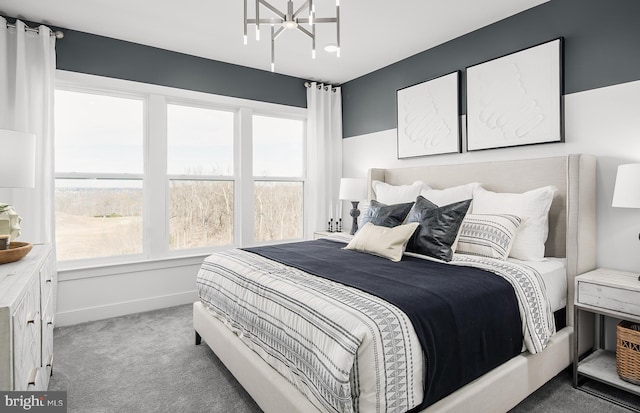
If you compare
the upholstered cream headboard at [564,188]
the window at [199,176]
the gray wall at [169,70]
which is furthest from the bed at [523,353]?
the gray wall at [169,70]

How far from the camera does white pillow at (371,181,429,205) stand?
3.45m

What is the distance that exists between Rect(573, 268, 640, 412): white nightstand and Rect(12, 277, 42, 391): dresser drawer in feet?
9.40

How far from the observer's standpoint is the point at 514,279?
2.00 metres

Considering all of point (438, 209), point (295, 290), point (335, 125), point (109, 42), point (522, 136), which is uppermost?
point (109, 42)

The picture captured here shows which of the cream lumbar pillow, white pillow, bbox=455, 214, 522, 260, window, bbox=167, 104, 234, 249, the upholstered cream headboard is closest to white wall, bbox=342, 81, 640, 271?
the upholstered cream headboard

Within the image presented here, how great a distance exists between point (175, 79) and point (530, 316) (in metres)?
3.83

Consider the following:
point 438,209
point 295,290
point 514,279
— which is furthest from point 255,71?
point 514,279

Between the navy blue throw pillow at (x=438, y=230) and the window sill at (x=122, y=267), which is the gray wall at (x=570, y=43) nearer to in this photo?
the navy blue throw pillow at (x=438, y=230)

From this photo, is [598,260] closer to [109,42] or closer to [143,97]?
[143,97]

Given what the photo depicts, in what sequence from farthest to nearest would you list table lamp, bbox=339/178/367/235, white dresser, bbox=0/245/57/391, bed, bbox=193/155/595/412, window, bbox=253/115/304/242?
1. window, bbox=253/115/304/242
2. table lamp, bbox=339/178/367/235
3. bed, bbox=193/155/595/412
4. white dresser, bbox=0/245/57/391

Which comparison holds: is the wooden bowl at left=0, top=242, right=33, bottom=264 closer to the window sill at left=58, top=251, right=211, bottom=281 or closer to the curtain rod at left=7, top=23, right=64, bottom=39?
the window sill at left=58, top=251, right=211, bottom=281

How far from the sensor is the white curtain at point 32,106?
2998 mm

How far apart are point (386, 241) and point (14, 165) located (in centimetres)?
223

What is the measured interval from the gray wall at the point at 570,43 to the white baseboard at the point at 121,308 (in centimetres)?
342
